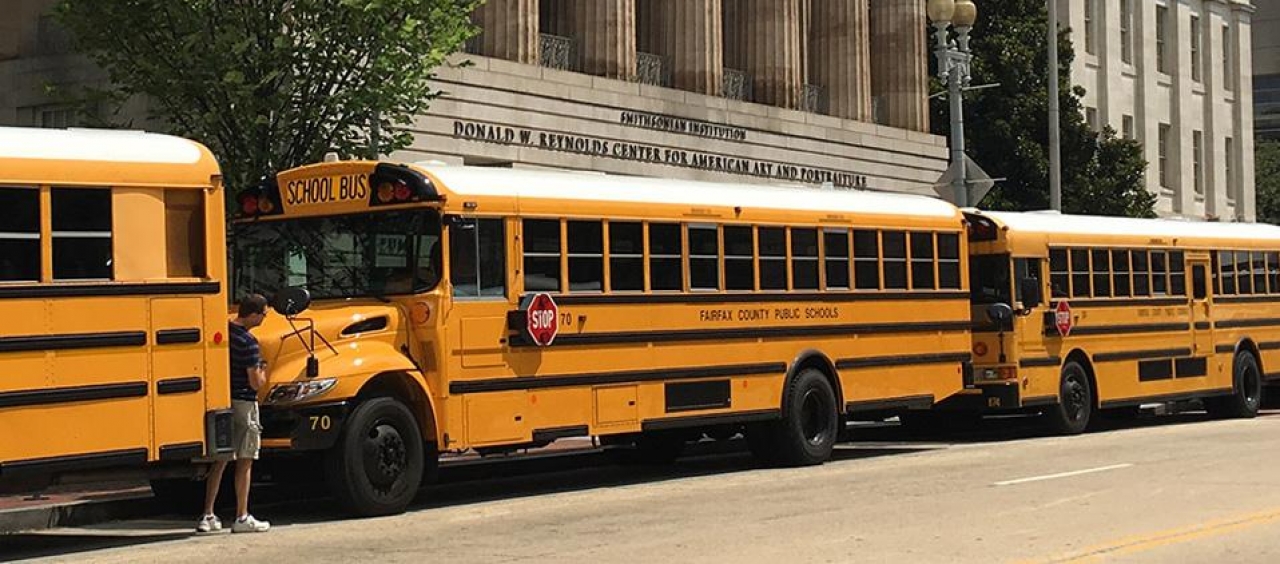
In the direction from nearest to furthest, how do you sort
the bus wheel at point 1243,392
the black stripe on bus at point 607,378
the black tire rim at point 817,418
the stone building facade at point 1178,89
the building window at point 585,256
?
the black stripe on bus at point 607,378, the building window at point 585,256, the black tire rim at point 817,418, the bus wheel at point 1243,392, the stone building facade at point 1178,89

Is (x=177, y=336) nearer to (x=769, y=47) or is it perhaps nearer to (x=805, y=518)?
(x=805, y=518)

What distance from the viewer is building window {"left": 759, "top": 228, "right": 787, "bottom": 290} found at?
59.1 ft

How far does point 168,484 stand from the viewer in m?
14.9

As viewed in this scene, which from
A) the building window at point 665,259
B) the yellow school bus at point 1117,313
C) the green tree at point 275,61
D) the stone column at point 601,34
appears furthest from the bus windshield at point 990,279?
the stone column at point 601,34

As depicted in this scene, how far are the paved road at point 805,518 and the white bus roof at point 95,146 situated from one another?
2.67 m

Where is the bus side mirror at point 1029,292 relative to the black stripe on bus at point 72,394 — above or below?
above

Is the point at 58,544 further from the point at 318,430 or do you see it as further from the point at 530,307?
the point at 530,307

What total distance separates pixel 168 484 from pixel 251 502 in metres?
1.18

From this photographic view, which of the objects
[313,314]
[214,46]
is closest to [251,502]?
[313,314]

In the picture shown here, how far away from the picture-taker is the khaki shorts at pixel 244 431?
1301cm

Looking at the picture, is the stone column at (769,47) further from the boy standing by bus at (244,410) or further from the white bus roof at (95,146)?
the white bus roof at (95,146)

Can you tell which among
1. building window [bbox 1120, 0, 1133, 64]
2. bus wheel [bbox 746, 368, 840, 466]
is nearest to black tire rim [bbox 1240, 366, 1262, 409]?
bus wheel [bbox 746, 368, 840, 466]

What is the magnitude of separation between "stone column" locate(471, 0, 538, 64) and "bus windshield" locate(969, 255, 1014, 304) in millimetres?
13983

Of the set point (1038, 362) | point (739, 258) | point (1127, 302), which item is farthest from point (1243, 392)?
point (739, 258)
